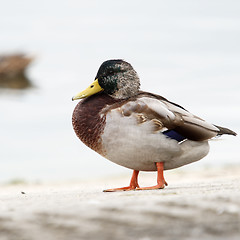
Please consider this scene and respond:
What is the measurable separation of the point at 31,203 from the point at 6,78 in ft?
95.2

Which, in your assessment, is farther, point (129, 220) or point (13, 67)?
point (13, 67)

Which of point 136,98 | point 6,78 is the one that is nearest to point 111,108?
point 136,98

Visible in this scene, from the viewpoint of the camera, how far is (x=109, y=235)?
8.67 feet

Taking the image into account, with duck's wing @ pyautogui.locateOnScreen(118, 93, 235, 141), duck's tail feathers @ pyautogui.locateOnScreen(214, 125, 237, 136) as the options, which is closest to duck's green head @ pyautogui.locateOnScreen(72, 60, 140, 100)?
duck's wing @ pyautogui.locateOnScreen(118, 93, 235, 141)

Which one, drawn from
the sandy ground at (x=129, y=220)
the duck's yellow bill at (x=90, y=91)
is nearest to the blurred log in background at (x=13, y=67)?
the duck's yellow bill at (x=90, y=91)

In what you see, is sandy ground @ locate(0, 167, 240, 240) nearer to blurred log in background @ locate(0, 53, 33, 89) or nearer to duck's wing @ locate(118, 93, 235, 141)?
duck's wing @ locate(118, 93, 235, 141)

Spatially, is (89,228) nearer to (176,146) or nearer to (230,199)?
(230,199)

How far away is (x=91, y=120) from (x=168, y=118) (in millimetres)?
593

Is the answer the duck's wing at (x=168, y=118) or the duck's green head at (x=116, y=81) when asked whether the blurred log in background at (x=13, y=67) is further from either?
the duck's wing at (x=168, y=118)

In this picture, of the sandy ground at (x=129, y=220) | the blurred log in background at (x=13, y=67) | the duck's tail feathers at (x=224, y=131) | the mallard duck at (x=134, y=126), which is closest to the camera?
the sandy ground at (x=129, y=220)

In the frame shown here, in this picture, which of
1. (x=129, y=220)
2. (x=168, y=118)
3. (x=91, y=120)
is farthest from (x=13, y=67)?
(x=129, y=220)

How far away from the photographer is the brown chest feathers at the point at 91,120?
4316mm

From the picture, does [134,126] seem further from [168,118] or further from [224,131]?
[224,131]

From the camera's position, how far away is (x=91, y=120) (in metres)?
4.38
